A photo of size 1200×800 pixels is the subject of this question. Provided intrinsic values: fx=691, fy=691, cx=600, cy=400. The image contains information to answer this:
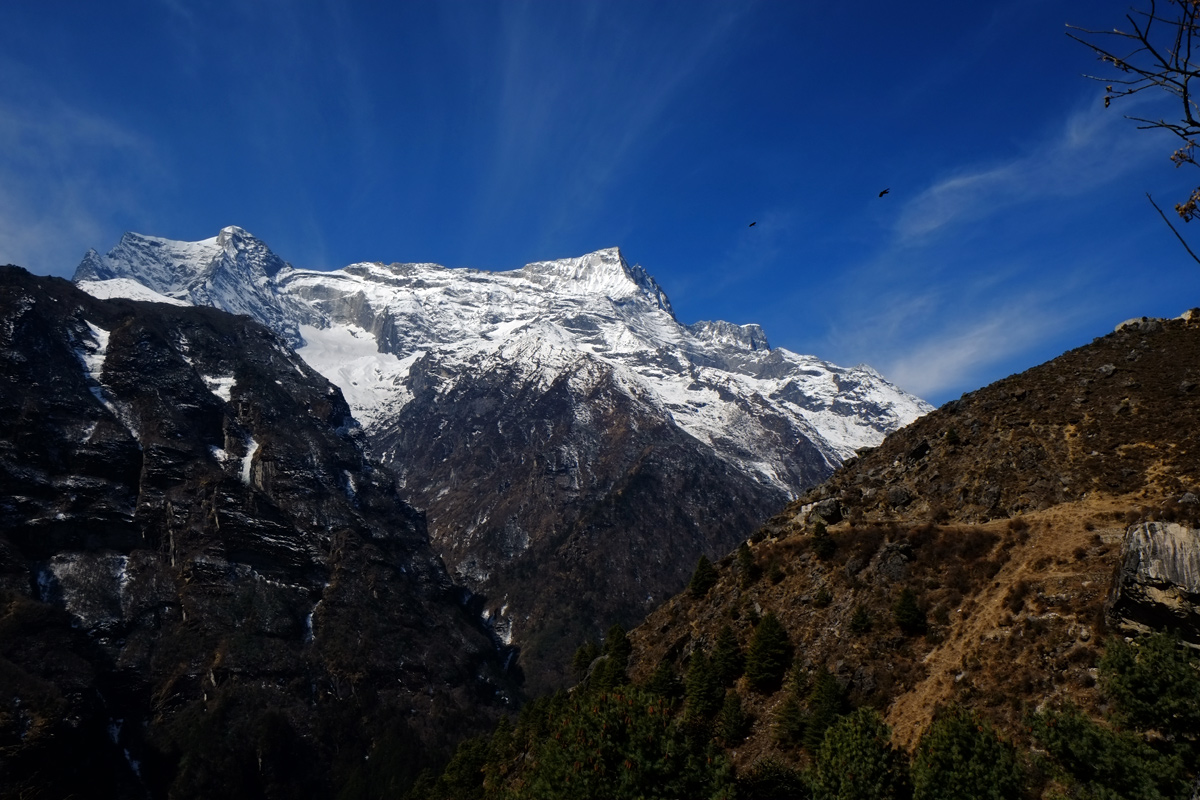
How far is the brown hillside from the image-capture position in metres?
46.3

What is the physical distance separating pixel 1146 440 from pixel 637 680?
5296 centimetres

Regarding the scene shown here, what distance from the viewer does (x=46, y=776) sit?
157 metres

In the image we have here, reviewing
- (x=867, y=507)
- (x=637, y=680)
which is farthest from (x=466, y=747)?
(x=867, y=507)

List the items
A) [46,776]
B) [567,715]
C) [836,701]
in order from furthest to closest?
[46,776], [836,701], [567,715]

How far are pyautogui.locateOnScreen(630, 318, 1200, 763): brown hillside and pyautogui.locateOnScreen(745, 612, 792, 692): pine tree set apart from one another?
4.17 ft

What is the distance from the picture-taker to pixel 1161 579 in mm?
35406

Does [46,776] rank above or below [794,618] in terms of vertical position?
below

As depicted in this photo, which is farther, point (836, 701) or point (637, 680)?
point (637, 680)

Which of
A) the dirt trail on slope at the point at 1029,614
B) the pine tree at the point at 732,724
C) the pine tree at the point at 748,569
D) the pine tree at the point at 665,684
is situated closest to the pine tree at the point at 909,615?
the dirt trail on slope at the point at 1029,614

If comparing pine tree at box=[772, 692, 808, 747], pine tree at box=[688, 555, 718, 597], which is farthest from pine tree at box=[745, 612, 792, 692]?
pine tree at box=[688, 555, 718, 597]

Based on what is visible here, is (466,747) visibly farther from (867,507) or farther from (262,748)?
(262,748)

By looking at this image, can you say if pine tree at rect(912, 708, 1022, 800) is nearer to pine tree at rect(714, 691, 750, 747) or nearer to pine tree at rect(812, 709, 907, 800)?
pine tree at rect(812, 709, 907, 800)

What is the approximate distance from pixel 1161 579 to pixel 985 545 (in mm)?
22734

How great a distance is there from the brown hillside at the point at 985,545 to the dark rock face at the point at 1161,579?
19.9 ft
